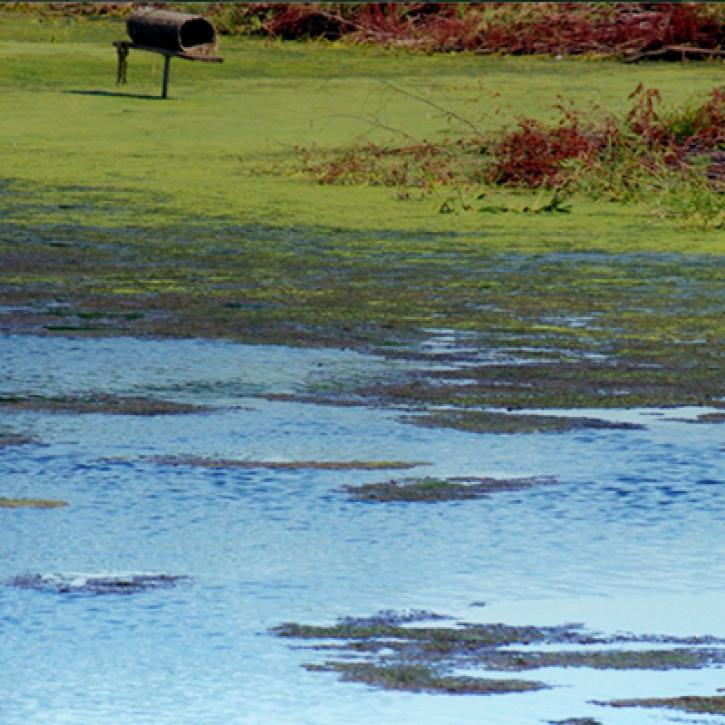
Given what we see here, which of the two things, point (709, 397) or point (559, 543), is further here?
point (709, 397)

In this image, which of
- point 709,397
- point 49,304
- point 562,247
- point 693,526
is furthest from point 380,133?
point 693,526

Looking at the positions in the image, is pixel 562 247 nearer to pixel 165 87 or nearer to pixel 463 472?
pixel 463 472

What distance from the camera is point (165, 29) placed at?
2000 cm

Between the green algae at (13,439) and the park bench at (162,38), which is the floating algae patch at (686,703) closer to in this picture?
the green algae at (13,439)

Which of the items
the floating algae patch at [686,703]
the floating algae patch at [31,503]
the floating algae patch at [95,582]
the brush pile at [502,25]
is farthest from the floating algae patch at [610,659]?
the brush pile at [502,25]

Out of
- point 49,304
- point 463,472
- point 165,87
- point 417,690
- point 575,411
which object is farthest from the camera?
point 165,87

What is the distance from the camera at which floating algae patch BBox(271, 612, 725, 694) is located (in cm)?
353

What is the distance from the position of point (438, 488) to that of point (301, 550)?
0.66m

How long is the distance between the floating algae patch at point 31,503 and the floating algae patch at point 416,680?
1271mm

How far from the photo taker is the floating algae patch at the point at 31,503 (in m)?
4.71

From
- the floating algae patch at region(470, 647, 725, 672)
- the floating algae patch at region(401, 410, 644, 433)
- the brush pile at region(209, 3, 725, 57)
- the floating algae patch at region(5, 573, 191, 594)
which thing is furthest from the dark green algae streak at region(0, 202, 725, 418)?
the brush pile at region(209, 3, 725, 57)

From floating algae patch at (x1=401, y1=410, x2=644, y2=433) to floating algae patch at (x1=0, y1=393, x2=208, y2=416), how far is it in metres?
0.60

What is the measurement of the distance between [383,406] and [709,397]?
0.88 meters

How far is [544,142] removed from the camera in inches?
506
